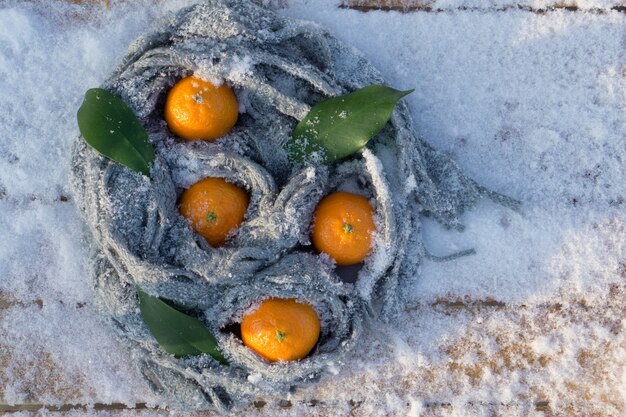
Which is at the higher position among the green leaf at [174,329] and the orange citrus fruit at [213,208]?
the orange citrus fruit at [213,208]

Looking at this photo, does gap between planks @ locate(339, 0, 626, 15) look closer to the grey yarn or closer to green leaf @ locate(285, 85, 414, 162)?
the grey yarn

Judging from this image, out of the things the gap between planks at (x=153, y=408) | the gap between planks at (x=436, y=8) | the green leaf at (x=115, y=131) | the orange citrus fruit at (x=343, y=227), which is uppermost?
the gap between planks at (x=436, y=8)

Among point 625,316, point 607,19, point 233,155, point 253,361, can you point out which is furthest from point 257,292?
point 607,19

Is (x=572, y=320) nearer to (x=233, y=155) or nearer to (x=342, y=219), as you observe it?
(x=342, y=219)

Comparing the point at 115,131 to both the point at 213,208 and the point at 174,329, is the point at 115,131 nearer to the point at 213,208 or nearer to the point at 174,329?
the point at 213,208

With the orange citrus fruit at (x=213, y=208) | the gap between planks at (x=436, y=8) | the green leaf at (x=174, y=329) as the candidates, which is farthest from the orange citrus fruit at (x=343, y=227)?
the gap between planks at (x=436, y=8)

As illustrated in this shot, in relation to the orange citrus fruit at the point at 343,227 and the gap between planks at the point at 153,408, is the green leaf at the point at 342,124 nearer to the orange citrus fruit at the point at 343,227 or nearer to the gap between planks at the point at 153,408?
the orange citrus fruit at the point at 343,227

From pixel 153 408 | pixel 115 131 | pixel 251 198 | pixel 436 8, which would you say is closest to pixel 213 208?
pixel 251 198
